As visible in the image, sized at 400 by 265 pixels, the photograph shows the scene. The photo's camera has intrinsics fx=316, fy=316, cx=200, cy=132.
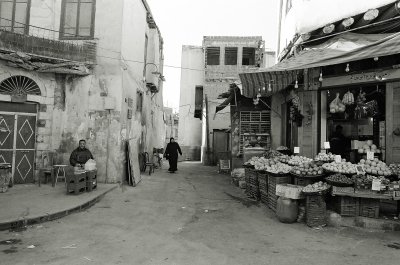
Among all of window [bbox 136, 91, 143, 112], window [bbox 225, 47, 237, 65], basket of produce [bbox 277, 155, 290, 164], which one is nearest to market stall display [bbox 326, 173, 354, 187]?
basket of produce [bbox 277, 155, 290, 164]

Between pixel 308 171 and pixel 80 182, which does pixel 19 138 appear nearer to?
pixel 80 182

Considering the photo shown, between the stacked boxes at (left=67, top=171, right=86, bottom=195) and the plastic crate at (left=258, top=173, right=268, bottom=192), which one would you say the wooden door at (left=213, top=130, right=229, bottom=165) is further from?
the stacked boxes at (left=67, top=171, right=86, bottom=195)

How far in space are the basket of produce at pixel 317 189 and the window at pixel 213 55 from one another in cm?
2048

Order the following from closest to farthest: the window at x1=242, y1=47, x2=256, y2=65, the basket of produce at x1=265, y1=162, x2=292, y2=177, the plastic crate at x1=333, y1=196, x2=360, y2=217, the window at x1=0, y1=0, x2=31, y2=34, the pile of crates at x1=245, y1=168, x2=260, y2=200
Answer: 1. the plastic crate at x1=333, y1=196, x2=360, y2=217
2. the basket of produce at x1=265, y1=162, x2=292, y2=177
3. the pile of crates at x1=245, y1=168, x2=260, y2=200
4. the window at x1=0, y1=0, x2=31, y2=34
5. the window at x1=242, y1=47, x2=256, y2=65

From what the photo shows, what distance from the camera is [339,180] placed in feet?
21.8

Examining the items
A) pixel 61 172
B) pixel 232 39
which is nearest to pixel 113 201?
pixel 61 172

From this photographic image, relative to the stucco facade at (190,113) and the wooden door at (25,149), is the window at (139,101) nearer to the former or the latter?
the wooden door at (25,149)

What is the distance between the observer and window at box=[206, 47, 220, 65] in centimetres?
2611

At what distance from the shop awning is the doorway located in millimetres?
7416

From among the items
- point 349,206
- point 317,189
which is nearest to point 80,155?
point 317,189

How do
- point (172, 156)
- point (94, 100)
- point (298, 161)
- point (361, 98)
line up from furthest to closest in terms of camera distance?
point (172, 156) → point (94, 100) → point (298, 161) → point (361, 98)

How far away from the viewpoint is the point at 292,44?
10.8 metres

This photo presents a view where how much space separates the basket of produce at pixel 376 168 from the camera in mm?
6777

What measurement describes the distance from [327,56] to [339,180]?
2.74m
